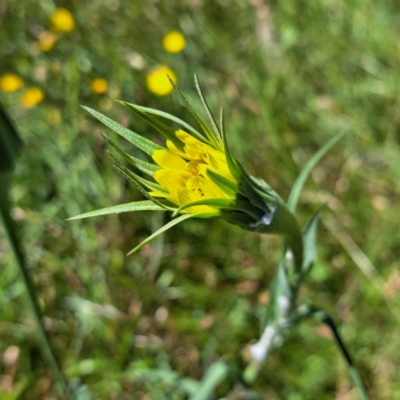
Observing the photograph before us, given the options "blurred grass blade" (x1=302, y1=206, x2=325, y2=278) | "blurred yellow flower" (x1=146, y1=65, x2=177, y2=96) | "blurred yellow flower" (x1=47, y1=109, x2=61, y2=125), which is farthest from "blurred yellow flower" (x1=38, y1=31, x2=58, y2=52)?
"blurred grass blade" (x1=302, y1=206, x2=325, y2=278)

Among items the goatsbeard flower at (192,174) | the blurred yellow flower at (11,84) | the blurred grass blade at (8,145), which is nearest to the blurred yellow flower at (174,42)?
the blurred yellow flower at (11,84)

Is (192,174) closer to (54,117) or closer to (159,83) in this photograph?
(159,83)

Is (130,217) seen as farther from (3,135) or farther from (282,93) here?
(3,135)

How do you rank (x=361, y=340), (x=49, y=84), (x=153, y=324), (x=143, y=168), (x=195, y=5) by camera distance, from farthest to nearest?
1. (x=195, y=5)
2. (x=49, y=84)
3. (x=153, y=324)
4. (x=361, y=340)
5. (x=143, y=168)

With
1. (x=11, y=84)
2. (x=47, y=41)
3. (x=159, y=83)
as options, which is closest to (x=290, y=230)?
(x=159, y=83)

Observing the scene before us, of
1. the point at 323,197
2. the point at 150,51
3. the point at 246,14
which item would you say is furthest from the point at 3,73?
the point at 323,197
